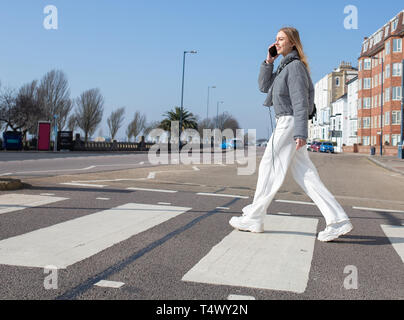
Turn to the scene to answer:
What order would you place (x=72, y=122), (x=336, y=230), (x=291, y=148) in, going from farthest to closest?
1. (x=72, y=122)
2. (x=291, y=148)
3. (x=336, y=230)

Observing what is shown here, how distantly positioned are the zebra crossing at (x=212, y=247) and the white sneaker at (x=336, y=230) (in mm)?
151

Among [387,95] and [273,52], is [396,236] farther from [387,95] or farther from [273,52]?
[387,95]

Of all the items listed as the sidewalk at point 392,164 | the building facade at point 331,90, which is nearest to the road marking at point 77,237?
the sidewalk at point 392,164

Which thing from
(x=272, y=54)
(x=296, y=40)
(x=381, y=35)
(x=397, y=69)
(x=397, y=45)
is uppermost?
(x=381, y=35)

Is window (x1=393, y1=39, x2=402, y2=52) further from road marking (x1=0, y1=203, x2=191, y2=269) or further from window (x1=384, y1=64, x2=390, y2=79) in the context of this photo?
road marking (x1=0, y1=203, x2=191, y2=269)

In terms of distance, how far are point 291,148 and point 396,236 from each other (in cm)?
154

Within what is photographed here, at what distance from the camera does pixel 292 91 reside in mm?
4254

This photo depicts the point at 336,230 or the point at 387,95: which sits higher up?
the point at 387,95

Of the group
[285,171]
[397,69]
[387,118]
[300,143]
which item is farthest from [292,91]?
[387,118]

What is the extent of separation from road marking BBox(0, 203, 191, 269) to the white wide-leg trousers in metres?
1.23

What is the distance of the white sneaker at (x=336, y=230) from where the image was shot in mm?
4180

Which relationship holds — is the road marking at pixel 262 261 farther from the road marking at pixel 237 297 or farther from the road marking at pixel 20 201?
the road marking at pixel 20 201
